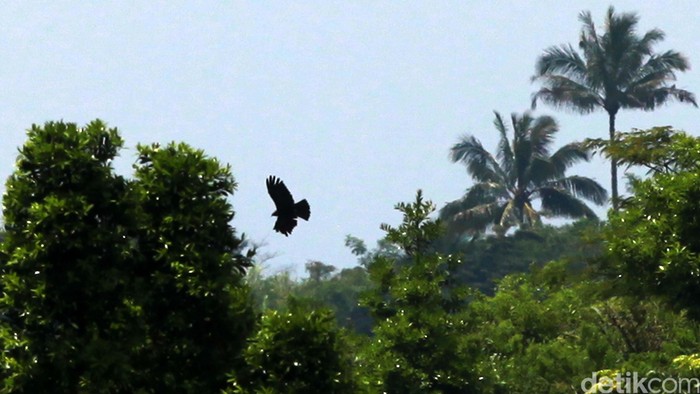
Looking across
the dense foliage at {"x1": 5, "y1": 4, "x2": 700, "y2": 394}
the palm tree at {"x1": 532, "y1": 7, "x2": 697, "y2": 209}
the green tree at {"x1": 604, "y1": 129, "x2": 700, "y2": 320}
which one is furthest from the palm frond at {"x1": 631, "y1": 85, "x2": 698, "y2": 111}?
the green tree at {"x1": 604, "y1": 129, "x2": 700, "y2": 320}

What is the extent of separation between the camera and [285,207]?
14.5 meters

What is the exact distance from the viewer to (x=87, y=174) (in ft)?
46.4

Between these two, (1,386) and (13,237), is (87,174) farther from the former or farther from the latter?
(1,386)

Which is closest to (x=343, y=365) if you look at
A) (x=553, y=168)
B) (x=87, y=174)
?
(x=87, y=174)

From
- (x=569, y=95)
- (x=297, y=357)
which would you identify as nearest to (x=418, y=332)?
(x=297, y=357)

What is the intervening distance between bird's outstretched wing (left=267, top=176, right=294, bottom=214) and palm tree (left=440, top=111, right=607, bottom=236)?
6076 centimetres

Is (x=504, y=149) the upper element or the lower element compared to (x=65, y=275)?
upper

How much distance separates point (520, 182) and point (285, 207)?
204ft

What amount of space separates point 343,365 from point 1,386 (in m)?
3.20

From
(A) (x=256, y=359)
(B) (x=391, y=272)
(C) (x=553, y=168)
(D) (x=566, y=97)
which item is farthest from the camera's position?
(C) (x=553, y=168)

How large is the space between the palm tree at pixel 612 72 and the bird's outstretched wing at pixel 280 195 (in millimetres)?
52934

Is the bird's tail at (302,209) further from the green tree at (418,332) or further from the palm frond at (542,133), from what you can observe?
the palm frond at (542,133)

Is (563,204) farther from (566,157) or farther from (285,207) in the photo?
(285,207)

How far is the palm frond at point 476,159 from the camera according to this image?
7731 centimetres
